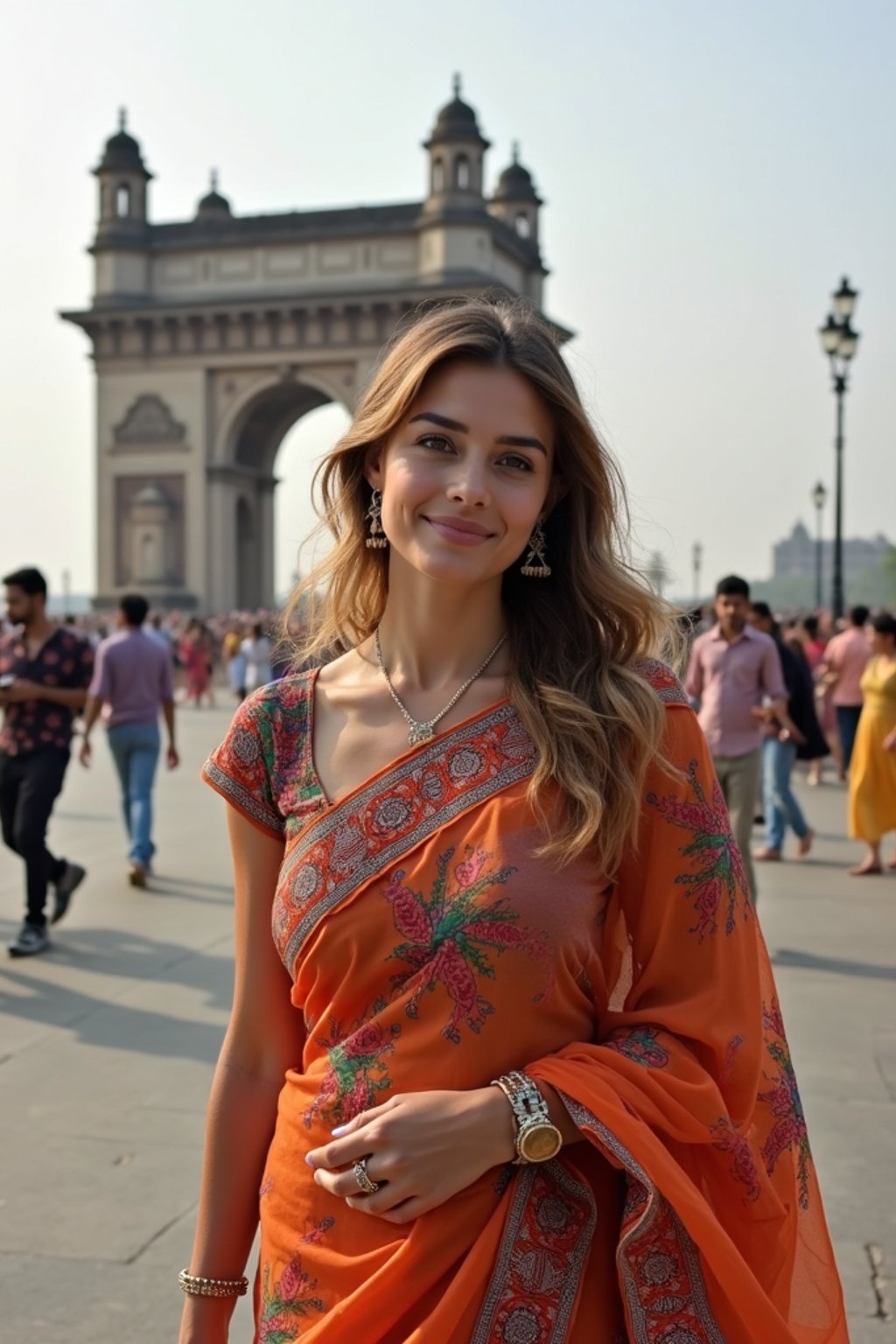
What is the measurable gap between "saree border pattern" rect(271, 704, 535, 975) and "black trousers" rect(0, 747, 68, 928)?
598cm

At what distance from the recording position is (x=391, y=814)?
1.88 meters

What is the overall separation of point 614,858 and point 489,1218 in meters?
0.42

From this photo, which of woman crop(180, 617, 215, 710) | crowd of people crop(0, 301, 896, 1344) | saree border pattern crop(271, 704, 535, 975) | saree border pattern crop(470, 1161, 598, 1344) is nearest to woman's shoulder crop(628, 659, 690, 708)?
crowd of people crop(0, 301, 896, 1344)

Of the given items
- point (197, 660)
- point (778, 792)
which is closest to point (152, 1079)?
point (778, 792)

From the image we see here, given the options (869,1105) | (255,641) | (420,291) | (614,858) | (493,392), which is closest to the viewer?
(614,858)

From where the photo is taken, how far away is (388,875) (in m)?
1.82

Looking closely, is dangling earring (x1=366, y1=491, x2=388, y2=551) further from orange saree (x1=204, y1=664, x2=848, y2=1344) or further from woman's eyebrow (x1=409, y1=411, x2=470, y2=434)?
orange saree (x1=204, y1=664, x2=848, y2=1344)

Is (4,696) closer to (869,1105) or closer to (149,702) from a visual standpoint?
(149,702)

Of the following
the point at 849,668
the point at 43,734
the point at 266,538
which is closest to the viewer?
the point at 43,734

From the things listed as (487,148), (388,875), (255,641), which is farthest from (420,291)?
(388,875)

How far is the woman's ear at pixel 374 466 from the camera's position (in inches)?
83.2

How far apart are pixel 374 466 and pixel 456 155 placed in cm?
4528

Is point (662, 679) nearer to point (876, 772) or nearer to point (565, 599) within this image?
point (565, 599)

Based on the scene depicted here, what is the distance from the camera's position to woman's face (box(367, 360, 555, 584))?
6.24 ft
